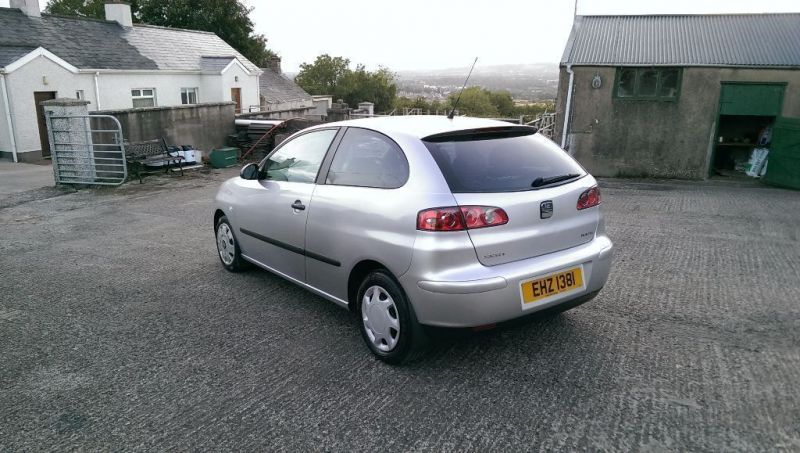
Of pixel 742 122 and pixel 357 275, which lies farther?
pixel 742 122

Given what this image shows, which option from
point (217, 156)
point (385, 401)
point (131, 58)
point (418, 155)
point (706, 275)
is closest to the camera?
point (385, 401)

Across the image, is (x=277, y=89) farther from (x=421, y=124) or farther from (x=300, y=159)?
(x=421, y=124)

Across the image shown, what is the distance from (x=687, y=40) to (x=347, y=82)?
59226mm

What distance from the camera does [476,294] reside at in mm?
3172

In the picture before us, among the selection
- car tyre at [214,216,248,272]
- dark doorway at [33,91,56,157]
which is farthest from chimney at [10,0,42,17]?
car tyre at [214,216,248,272]

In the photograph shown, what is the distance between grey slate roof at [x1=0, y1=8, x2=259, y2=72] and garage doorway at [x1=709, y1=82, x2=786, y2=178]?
20600 millimetres

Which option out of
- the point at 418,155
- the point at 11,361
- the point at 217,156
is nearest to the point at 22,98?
the point at 217,156

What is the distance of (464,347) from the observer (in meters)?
3.89

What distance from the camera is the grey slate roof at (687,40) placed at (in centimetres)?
1371

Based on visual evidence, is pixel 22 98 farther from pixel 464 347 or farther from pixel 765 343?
pixel 765 343

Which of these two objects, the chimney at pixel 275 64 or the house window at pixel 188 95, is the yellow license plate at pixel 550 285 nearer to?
the house window at pixel 188 95

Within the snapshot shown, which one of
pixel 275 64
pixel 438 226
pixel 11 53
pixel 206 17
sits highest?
pixel 206 17

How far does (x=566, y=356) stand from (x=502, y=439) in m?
Answer: 1.09

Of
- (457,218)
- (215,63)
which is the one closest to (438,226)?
(457,218)
